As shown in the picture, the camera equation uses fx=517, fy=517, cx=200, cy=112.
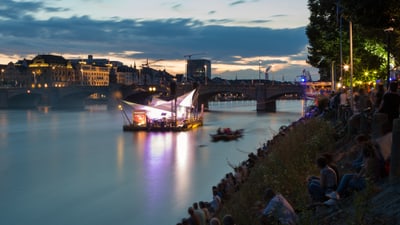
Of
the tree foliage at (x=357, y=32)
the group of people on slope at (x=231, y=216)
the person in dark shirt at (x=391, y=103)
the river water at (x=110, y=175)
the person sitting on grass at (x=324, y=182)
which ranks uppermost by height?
the tree foliage at (x=357, y=32)

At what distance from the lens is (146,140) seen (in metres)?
55.5

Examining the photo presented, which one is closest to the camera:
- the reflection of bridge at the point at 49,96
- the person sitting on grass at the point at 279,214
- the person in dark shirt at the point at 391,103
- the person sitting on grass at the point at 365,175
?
the person sitting on grass at the point at 279,214

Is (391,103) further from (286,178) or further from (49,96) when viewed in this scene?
(49,96)

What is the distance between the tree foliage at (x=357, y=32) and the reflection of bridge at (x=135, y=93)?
4928 cm

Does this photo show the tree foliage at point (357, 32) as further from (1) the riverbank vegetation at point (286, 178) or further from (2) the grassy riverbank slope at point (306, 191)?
(1) the riverbank vegetation at point (286, 178)

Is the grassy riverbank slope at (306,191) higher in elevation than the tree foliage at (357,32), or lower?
lower

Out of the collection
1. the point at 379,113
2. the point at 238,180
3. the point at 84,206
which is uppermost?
the point at 379,113

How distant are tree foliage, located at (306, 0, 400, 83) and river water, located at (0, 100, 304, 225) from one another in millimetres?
9907

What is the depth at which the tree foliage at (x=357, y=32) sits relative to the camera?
15703 millimetres

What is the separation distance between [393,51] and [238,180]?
47.3 ft

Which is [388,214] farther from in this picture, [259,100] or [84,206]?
[259,100]

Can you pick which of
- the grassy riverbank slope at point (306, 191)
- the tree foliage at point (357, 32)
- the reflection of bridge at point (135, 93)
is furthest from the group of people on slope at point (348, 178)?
the reflection of bridge at point (135, 93)

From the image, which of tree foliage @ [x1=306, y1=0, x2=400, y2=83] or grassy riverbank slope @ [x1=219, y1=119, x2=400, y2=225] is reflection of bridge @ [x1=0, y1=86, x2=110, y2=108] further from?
grassy riverbank slope @ [x1=219, y1=119, x2=400, y2=225]

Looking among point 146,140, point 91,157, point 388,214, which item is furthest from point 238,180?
point 146,140
